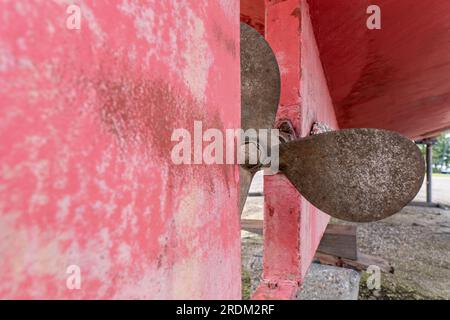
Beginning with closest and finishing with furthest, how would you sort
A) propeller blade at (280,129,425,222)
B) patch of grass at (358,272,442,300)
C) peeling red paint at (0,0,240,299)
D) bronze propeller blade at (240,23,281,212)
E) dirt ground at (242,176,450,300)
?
peeling red paint at (0,0,240,299) < propeller blade at (280,129,425,222) < bronze propeller blade at (240,23,281,212) < patch of grass at (358,272,442,300) < dirt ground at (242,176,450,300)

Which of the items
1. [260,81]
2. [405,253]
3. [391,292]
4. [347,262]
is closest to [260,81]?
[260,81]

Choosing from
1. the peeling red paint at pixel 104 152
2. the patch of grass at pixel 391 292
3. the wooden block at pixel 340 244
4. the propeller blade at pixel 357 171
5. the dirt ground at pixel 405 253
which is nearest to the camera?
the peeling red paint at pixel 104 152

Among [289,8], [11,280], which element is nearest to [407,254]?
[289,8]

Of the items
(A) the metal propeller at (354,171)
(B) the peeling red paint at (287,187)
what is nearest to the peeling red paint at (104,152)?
(A) the metal propeller at (354,171)

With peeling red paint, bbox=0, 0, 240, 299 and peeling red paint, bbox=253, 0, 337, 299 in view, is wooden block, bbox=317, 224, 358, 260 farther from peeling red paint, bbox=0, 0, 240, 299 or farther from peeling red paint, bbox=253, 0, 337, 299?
peeling red paint, bbox=0, 0, 240, 299

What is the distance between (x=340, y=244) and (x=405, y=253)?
61.7 inches

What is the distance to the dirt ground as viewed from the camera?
9.89ft

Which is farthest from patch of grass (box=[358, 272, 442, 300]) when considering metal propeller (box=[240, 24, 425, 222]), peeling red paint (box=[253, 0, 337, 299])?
metal propeller (box=[240, 24, 425, 222])

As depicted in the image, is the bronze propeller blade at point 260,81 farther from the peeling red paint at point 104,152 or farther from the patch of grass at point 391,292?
the patch of grass at point 391,292

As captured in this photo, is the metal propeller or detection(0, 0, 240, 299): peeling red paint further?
the metal propeller

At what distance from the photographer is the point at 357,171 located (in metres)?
1.04

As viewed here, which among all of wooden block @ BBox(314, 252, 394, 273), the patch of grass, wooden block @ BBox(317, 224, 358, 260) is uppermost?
wooden block @ BBox(317, 224, 358, 260)

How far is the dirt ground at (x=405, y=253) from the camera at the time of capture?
3016mm

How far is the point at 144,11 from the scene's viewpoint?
452mm
